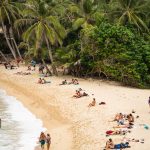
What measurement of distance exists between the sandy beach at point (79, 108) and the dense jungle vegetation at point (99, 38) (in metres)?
1.69

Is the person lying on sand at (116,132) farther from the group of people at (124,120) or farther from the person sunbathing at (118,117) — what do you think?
the person sunbathing at (118,117)

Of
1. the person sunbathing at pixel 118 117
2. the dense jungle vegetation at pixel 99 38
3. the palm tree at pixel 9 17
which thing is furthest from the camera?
the palm tree at pixel 9 17

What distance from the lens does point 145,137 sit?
77.6ft

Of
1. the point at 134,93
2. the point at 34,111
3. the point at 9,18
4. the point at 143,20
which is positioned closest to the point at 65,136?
the point at 34,111

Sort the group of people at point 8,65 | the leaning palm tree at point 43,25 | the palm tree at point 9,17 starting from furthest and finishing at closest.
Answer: the palm tree at point 9,17 → the group of people at point 8,65 → the leaning palm tree at point 43,25

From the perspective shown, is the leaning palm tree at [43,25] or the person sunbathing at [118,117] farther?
the leaning palm tree at [43,25]

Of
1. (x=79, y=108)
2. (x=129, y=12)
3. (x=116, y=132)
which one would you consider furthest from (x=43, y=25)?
(x=116, y=132)

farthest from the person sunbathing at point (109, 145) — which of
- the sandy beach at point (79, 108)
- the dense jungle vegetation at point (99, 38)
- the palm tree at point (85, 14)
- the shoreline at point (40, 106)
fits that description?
the palm tree at point (85, 14)

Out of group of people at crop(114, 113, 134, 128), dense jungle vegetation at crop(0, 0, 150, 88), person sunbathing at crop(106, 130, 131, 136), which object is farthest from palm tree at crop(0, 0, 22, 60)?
person sunbathing at crop(106, 130, 131, 136)

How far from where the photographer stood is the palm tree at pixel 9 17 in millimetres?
55688

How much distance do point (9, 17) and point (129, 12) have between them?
18.1 metres

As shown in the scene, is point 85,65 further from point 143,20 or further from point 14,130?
point 14,130

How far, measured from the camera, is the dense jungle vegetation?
4184 centimetres

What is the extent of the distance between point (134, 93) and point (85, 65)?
8575mm
